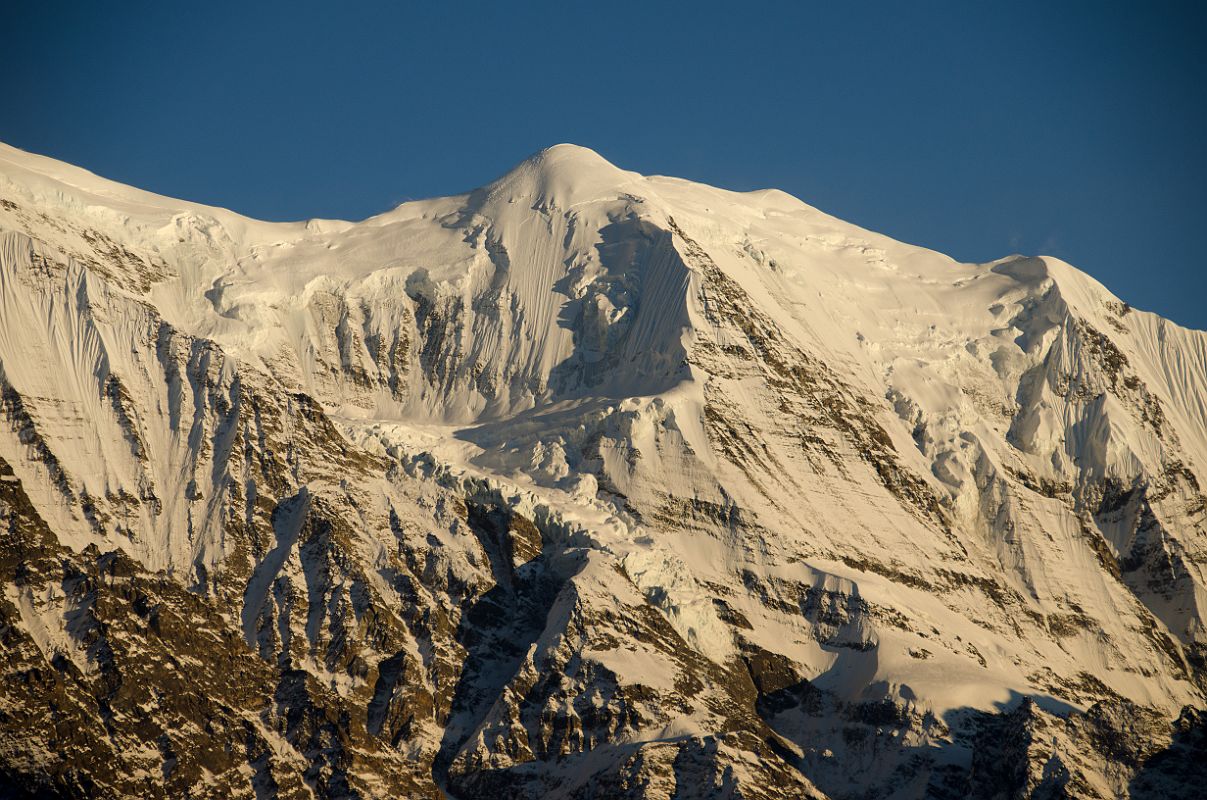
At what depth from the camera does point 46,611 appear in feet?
609

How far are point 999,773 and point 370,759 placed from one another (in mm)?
53592

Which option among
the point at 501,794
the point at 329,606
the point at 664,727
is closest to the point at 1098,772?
the point at 664,727

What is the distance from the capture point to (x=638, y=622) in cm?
19425

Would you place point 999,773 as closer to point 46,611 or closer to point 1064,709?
point 1064,709

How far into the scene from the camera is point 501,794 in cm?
17975

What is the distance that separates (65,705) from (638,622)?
5053cm

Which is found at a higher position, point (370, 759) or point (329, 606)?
point (329, 606)

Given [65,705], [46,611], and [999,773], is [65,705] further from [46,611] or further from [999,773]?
[999,773]

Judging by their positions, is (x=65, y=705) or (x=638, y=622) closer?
(x=65, y=705)

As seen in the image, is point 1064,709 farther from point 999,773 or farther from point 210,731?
point 210,731

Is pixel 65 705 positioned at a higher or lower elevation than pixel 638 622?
lower

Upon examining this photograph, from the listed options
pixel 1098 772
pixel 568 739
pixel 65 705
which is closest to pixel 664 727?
pixel 568 739

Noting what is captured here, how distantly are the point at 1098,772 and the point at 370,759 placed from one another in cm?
6197

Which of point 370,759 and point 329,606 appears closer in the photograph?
point 370,759
